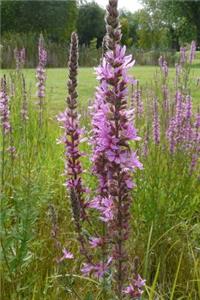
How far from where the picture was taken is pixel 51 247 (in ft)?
10.1

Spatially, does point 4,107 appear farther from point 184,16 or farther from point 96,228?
point 184,16

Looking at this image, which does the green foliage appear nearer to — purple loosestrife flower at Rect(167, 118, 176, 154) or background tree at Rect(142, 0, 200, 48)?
background tree at Rect(142, 0, 200, 48)

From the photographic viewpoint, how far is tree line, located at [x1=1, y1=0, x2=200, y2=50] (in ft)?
173

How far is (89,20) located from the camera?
69.2 metres

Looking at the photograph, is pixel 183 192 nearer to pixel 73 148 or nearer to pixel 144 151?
pixel 144 151

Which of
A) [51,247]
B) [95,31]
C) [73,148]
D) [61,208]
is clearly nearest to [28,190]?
[51,247]

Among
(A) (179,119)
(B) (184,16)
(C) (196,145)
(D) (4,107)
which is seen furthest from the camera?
(B) (184,16)

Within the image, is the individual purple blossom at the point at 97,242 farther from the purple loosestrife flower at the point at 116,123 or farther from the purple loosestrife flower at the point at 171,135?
the purple loosestrife flower at the point at 171,135

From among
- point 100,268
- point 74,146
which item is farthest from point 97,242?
point 74,146

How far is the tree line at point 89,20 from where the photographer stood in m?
52.6

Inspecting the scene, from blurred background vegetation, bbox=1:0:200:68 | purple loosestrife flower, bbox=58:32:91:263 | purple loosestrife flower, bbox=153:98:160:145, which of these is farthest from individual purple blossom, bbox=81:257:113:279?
blurred background vegetation, bbox=1:0:200:68

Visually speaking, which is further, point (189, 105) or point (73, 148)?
point (189, 105)

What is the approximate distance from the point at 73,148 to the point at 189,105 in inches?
87.1

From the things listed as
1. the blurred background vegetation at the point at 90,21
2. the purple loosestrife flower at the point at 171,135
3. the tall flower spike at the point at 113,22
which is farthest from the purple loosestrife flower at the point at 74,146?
the blurred background vegetation at the point at 90,21
